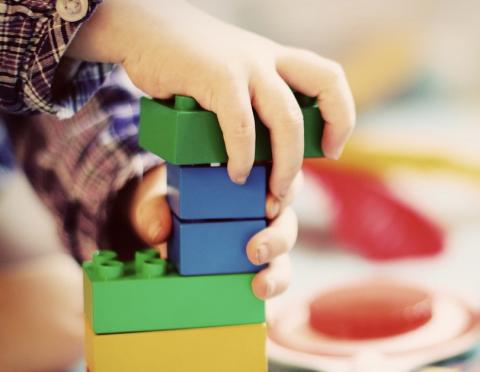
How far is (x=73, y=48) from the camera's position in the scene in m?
0.80

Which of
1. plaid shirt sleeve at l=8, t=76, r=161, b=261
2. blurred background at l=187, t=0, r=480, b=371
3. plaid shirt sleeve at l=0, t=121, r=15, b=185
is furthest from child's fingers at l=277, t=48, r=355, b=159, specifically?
blurred background at l=187, t=0, r=480, b=371

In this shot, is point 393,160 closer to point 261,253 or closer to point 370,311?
point 370,311

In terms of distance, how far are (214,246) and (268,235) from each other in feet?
0.15

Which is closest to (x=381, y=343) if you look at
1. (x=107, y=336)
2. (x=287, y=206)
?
(x=287, y=206)

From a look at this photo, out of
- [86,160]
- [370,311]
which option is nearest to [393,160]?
[370,311]

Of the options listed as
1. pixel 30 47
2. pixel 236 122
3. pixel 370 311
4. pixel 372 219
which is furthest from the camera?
pixel 372 219

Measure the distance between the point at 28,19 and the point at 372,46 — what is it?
93 centimetres

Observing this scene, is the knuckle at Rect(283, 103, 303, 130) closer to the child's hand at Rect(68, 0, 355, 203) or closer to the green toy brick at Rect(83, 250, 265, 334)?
the child's hand at Rect(68, 0, 355, 203)

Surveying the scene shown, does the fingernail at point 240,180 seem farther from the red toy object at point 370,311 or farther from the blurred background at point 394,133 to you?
the blurred background at point 394,133

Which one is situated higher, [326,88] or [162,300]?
[326,88]

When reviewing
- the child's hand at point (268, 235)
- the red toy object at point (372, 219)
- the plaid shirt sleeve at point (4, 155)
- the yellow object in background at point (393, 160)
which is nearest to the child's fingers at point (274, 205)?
the child's hand at point (268, 235)

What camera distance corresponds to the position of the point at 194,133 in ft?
2.25

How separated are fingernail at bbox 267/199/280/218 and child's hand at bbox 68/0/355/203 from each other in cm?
1

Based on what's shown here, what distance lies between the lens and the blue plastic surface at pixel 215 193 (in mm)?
708
